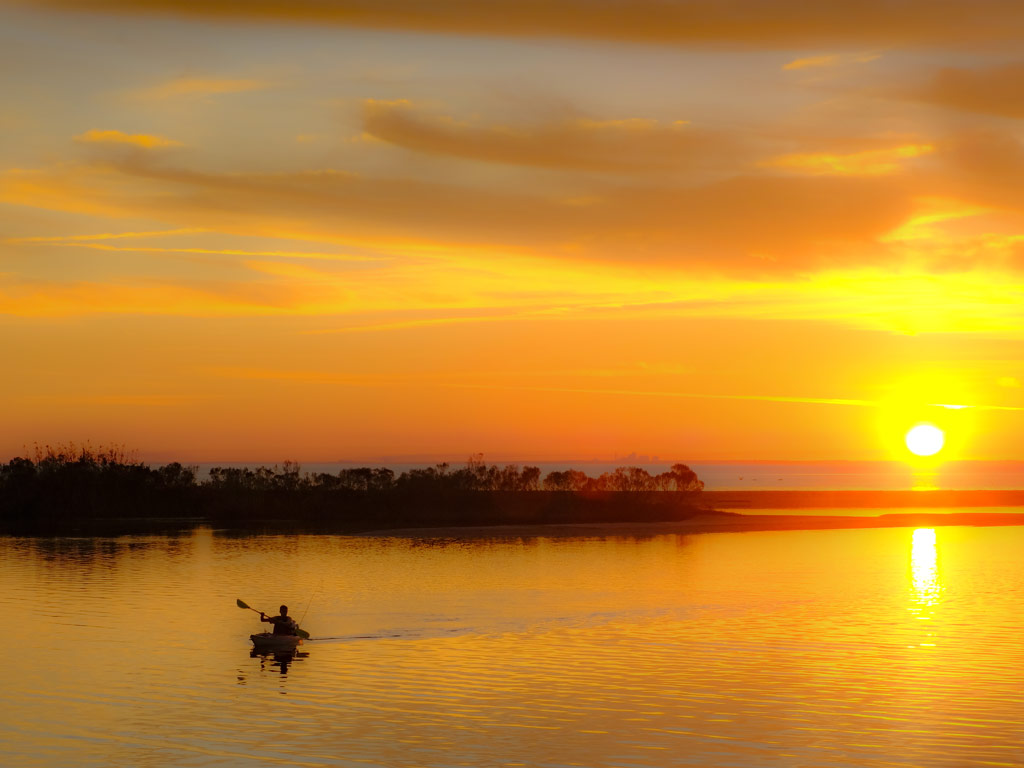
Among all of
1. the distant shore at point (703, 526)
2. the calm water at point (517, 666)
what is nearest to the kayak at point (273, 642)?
the calm water at point (517, 666)

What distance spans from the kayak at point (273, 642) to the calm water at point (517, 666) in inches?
42.2

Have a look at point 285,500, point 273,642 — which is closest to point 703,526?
point 285,500

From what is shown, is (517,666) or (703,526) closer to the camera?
(517,666)

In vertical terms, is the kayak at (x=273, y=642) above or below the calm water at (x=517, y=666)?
above

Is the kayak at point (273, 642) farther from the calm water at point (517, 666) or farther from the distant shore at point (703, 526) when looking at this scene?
the distant shore at point (703, 526)

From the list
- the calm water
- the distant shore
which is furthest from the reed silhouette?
the calm water

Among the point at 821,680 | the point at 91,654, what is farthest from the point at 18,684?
the point at 821,680

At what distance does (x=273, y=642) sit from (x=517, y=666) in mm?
10314

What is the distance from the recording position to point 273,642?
1809 inches

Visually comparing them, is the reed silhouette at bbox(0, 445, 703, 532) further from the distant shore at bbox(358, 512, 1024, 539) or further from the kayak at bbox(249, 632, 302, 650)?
the kayak at bbox(249, 632, 302, 650)

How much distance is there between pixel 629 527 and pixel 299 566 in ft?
203

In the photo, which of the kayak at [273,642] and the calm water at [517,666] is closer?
the calm water at [517,666]

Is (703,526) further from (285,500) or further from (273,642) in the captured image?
(273,642)

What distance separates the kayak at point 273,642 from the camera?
4588 cm
